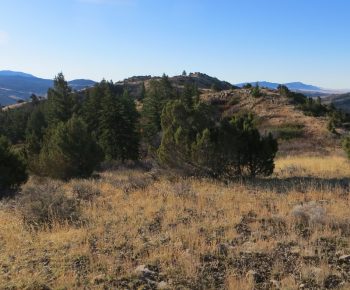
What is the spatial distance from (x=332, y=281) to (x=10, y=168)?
13.0 m

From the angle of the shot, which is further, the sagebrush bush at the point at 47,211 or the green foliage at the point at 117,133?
the green foliage at the point at 117,133

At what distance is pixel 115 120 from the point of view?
32219 millimetres

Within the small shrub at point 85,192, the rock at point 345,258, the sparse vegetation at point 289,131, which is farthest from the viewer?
the sparse vegetation at point 289,131

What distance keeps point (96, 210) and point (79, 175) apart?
10156 millimetres

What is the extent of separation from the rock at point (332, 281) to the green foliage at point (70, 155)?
14623mm

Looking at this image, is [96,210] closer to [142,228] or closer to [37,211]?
[37,211]

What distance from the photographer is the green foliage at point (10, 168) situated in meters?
15.0

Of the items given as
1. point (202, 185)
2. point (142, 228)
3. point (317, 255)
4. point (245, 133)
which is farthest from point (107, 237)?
point (245, 133)

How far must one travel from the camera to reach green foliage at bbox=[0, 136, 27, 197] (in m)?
15.0

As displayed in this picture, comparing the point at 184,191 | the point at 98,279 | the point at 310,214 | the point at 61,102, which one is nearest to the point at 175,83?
the point at 61,102

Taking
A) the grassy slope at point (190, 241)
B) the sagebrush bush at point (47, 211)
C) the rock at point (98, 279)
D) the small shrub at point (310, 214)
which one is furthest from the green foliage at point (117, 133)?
the rock at point (98, 279)

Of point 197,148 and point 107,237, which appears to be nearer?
point 107,237

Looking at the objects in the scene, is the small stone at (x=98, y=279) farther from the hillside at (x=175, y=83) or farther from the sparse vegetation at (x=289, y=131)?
the hillside at (x=175, y=83)

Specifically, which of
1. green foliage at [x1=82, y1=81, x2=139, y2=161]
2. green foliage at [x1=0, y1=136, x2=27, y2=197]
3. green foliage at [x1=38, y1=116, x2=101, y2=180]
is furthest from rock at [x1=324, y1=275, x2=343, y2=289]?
green foliage at [x1=82, y1=81, x2=139, y2=161]
